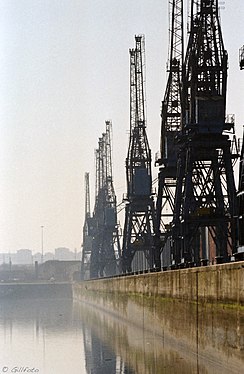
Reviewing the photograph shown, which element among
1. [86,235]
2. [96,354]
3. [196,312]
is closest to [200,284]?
[196,312]

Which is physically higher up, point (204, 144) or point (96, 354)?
point (204, 144)

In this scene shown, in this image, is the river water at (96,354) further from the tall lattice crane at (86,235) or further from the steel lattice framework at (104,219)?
the tall lattice crane at (86,235)

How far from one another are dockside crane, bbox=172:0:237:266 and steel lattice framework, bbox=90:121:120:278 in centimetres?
5307

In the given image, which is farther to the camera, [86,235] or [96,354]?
[86,235]

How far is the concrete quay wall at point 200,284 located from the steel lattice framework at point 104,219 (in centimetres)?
4496

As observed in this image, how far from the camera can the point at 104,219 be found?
3910 inches

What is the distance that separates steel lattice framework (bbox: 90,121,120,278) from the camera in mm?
98812

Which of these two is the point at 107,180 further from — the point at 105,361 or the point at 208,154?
the point at 105,361

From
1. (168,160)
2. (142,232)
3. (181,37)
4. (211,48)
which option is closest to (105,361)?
(211,48)

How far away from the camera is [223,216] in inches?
1676

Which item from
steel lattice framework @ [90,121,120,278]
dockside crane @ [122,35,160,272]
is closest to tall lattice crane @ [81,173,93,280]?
steel lattice framework @ [90,121,120,278]

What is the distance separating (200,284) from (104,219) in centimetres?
7030
